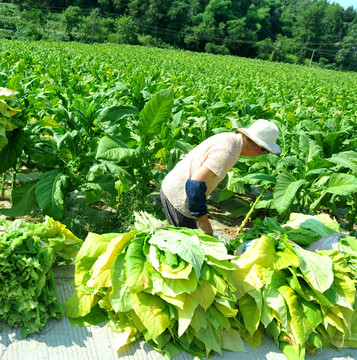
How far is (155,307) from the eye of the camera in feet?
6.69

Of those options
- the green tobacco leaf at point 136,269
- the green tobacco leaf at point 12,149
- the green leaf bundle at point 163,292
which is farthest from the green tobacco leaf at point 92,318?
the green tobacco leaf at point 12,149

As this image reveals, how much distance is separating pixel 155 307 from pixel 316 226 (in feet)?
4.94

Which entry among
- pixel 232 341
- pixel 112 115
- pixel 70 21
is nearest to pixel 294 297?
pixel 232 341

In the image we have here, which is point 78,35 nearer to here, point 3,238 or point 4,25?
point 4,25

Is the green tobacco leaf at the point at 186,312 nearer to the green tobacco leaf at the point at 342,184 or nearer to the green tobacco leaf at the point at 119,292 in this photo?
the green tobacco leaf at the point at 119,292

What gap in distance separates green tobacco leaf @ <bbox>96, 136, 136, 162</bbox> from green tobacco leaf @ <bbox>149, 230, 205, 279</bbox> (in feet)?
2.87

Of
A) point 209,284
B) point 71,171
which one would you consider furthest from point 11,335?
point 71,171

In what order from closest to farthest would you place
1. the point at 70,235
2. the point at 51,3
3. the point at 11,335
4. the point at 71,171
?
the point at 11,335
the point at 70,235
the point at 71,171
the point at 51,3

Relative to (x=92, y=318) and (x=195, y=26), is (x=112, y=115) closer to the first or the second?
(x=92, y=318)

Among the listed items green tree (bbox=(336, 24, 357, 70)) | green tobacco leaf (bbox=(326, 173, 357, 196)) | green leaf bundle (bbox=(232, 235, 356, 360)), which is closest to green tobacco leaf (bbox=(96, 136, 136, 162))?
green leaf bundle (bbox=(232, 235, 356, 360))

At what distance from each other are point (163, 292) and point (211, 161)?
0.89 metres

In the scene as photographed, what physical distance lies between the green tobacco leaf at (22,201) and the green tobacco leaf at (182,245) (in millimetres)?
1421

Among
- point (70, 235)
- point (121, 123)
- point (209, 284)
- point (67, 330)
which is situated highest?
point (121, 123)

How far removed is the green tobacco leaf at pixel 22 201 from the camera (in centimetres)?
304
